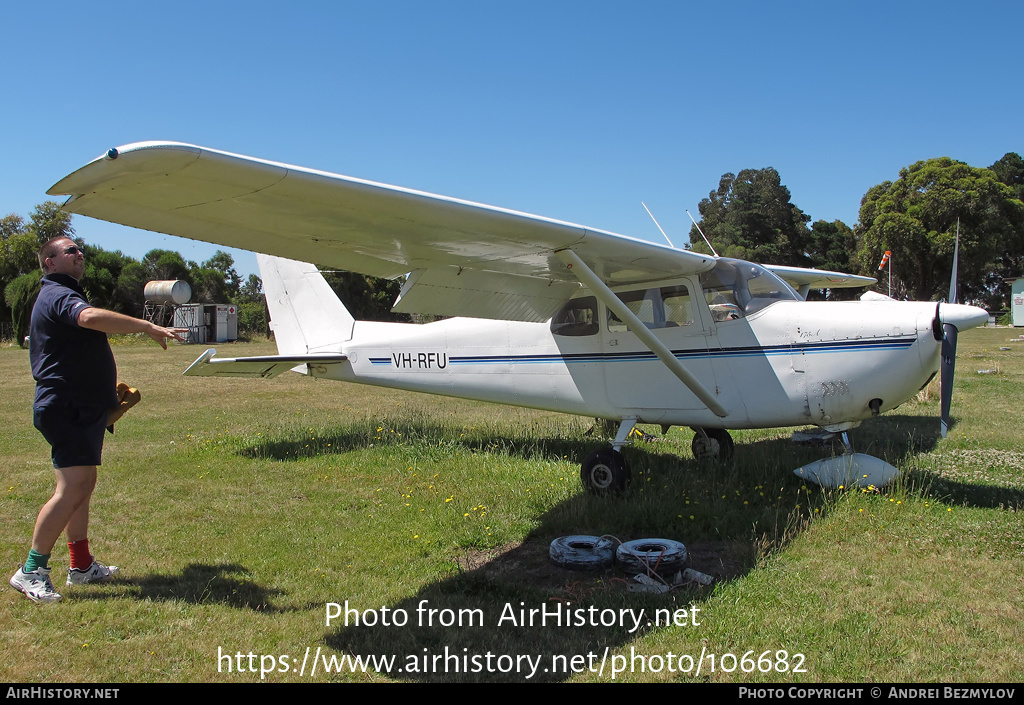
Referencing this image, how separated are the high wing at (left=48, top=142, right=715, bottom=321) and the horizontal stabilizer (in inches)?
104

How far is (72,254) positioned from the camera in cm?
388

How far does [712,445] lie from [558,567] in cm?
351

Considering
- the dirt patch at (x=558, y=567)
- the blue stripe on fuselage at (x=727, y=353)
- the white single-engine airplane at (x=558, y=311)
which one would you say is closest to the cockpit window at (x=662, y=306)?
the white single-engine airplane at (x=558, y=311)

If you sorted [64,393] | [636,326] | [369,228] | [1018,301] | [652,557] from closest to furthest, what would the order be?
[64,393] → [652,557] → [369,228] → [636,326] → [1018,301]

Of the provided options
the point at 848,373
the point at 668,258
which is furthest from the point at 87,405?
the point at 848,373

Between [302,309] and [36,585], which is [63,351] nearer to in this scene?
[36,585]

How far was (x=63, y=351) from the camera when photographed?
3686 millimetres

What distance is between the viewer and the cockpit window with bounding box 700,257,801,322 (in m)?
5.99

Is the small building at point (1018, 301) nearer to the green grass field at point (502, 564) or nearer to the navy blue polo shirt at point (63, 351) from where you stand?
the green grass field at point (502, 564)

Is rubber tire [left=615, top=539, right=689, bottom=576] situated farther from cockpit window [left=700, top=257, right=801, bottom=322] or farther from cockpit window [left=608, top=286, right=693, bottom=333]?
cockpit window [left=700, top=257, right=801, bottom=322]

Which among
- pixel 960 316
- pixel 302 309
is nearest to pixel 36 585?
pixel 302 309

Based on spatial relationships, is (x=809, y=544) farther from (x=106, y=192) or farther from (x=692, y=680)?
(x=106, y=192)

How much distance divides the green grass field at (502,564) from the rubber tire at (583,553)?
0.31 ft

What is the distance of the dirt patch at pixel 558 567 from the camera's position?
13.5 ft
